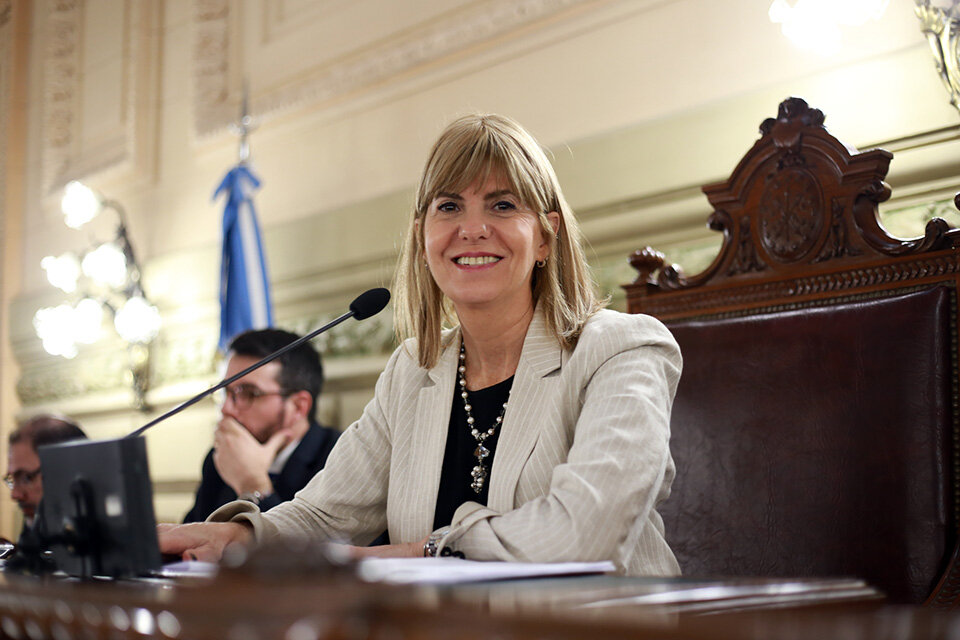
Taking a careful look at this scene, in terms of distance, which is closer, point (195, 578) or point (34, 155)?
point (195, 578)

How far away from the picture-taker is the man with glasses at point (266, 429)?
3.02 m

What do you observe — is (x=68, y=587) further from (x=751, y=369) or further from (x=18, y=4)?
(x=18, y=4)

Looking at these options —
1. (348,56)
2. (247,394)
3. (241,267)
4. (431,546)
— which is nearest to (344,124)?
(348,56)

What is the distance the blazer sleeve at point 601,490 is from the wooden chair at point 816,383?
270 mm

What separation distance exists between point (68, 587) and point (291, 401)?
238 cm

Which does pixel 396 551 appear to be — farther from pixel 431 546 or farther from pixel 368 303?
pixel 368 303

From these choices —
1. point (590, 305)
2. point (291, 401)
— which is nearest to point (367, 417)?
point (590, 305)

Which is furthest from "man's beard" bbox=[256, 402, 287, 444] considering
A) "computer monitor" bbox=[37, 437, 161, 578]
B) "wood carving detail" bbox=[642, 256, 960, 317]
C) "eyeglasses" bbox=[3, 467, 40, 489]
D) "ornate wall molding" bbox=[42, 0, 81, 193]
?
"ornate wall molding" bbox=[42, 0, 81, 193]

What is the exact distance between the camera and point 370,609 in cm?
70

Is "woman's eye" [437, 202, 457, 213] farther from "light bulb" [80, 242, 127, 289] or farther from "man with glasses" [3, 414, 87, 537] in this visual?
"light bulb" [80, 242, 127, 289]

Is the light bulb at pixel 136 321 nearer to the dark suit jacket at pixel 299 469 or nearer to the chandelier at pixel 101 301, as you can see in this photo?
the chandelier at pixel 101 301

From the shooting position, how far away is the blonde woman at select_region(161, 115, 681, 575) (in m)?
1.39

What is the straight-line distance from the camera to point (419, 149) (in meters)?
3.21

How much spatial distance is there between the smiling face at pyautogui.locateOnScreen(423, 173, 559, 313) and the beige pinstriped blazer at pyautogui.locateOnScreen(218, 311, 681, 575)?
0.10m
